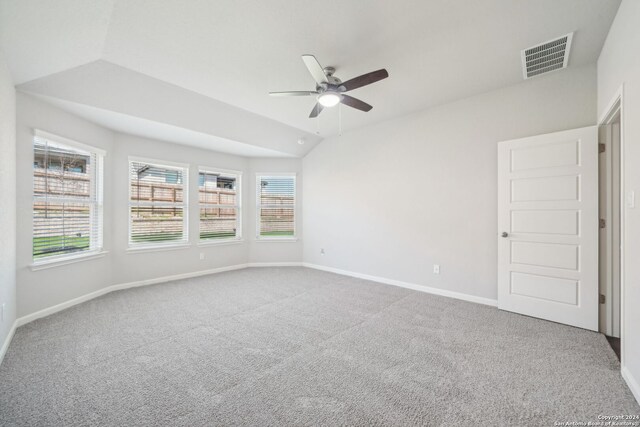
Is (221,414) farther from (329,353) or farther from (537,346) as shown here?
(537,346)

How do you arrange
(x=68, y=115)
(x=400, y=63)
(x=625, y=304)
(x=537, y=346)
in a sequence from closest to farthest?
(x=625, y=304), (x=537, y=346), (x=400, y=63), (x=68, y=115)

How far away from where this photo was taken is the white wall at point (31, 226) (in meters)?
3.03

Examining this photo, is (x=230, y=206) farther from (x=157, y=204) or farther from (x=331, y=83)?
(x=331, y=83)

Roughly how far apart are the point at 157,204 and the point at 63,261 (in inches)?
64.2

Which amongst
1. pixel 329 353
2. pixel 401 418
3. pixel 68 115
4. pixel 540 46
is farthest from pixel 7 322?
pixel 540 46

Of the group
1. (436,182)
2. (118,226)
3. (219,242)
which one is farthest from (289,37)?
(219,242)

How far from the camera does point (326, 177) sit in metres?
5.74

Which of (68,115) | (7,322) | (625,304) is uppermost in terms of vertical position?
(68,115)

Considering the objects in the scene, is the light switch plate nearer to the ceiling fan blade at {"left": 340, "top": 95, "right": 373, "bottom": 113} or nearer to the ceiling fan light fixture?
the ceiling fan blade at {"left": 340, "top": 95, "right": 373, "bottom": 113}

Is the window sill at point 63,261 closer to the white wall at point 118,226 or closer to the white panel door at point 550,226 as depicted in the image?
the white wall at point 118,226

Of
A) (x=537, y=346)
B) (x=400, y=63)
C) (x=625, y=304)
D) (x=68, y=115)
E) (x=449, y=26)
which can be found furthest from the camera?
(x=68, y=115)

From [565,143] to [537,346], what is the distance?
2184mm

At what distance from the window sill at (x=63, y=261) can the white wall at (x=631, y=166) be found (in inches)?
221

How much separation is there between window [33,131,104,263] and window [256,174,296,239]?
3.00 metres
